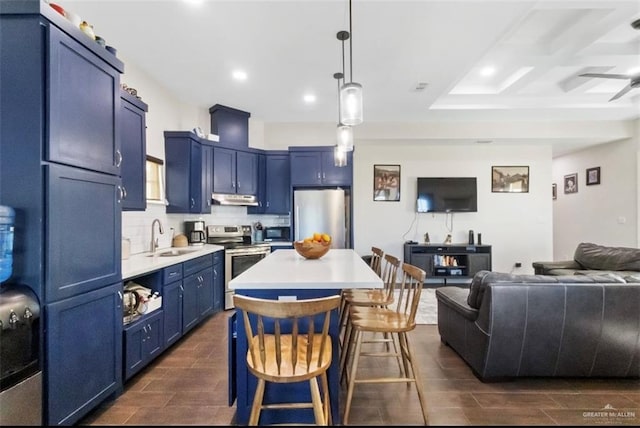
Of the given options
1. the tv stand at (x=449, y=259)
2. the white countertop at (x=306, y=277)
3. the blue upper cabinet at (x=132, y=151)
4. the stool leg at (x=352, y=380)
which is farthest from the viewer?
the tv stand at (x=449, y=259)

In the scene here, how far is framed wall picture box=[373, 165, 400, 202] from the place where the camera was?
5.67 metres

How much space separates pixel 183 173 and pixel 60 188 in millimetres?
2437

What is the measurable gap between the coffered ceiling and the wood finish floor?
9.65ft

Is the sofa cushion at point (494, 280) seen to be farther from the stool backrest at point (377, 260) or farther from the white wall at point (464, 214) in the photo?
the white wall at point (464, 214)

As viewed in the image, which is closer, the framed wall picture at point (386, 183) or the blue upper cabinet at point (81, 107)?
the blue upper cabinet at point (81, 107)

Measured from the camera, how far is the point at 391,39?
2789mm

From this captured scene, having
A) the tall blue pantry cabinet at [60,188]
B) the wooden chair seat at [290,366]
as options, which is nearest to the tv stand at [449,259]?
the wooden chair seat at [290,366]

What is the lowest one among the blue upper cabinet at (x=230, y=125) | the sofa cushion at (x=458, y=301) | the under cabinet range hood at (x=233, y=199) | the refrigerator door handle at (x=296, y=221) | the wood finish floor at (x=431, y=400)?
the wood finish floor at (x=431, y=400)

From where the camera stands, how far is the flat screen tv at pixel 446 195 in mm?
5523

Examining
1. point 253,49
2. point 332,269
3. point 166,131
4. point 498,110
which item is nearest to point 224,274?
point 166,131

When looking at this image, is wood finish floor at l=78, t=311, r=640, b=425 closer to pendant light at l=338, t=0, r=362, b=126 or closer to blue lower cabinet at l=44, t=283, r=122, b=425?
blue lower cabinet at l=44, t=283, r=122, b=425

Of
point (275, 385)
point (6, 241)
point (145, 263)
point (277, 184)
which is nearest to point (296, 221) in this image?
point (277, 184)

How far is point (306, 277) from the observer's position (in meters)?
1.75

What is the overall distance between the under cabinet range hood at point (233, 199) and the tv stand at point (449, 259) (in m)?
2.81
